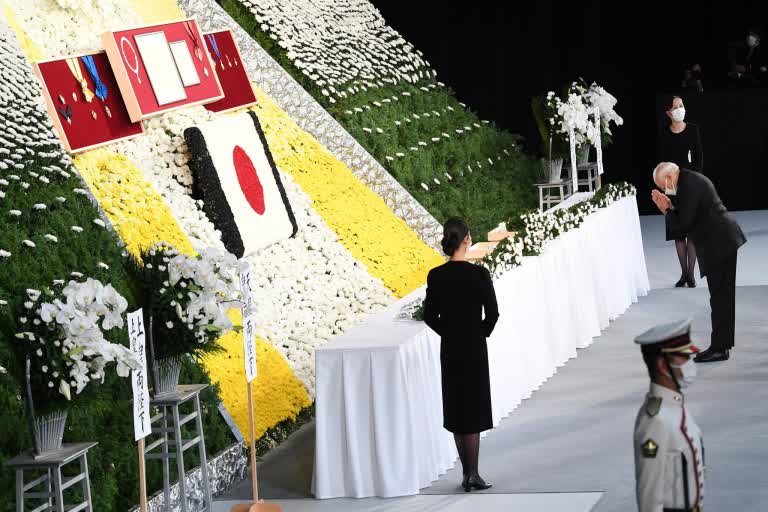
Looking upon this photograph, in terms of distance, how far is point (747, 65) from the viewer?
1419 centimetres

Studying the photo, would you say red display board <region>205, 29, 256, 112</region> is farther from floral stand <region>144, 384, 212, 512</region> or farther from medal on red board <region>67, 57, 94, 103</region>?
floral stand <region>144, 384, 212, 512</region>

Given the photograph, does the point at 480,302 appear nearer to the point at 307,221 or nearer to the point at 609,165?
the point at 307,221

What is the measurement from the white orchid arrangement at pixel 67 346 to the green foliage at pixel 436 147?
6.26 metres

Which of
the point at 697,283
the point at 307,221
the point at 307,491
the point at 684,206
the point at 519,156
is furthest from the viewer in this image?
the point at 519,156

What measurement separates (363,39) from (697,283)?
402 cm

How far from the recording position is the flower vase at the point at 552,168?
→ 11781 millimetres

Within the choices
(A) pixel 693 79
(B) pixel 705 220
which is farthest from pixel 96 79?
(A) pixel 693 79

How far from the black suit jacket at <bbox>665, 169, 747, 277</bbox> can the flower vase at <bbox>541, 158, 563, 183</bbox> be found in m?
4.39

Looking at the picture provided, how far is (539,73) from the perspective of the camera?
14.5 metres

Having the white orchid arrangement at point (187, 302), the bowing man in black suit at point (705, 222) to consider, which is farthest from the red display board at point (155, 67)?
the bowing man in black suit at point (705, 222)

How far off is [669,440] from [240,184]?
5.18 m

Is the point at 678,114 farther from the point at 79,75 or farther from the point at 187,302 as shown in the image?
the point at 187,302

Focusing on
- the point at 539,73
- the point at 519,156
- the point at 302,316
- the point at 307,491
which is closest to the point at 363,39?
the point at 519,156

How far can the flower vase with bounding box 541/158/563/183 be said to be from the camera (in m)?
11.8
